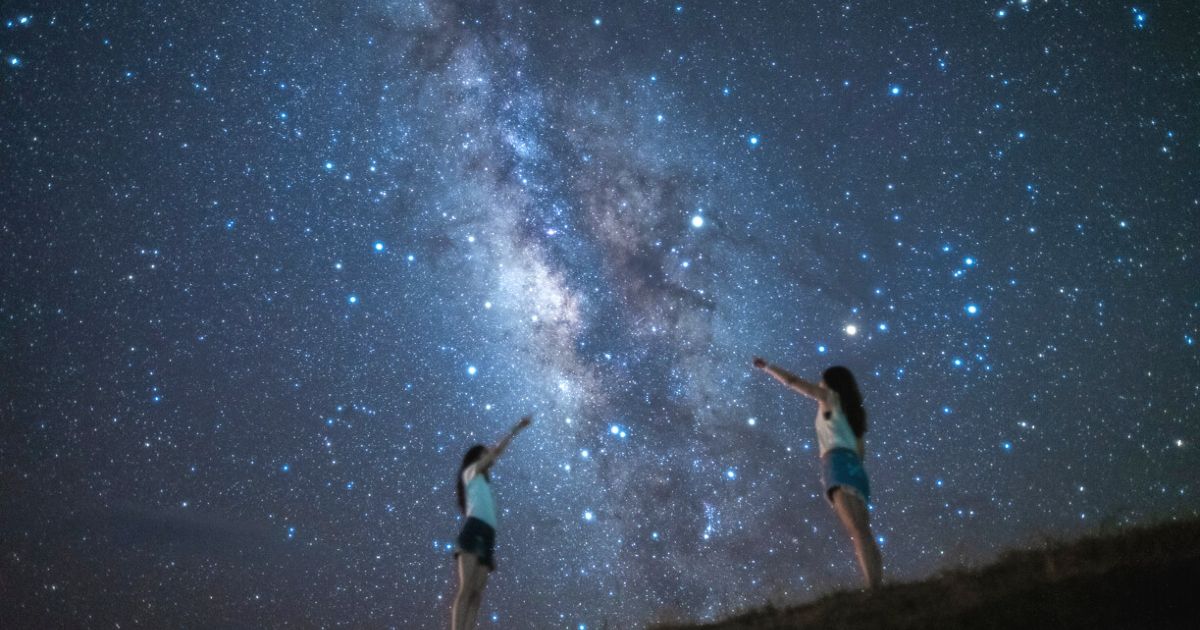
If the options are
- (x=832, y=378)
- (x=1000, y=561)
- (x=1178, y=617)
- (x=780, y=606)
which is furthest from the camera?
(x=832, y=378)

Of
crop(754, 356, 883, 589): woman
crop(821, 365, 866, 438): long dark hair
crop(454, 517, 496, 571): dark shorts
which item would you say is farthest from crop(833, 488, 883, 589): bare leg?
crop(454, 517, 496, 571): dark shorts

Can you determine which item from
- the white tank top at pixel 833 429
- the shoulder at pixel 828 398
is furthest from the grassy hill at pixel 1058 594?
the shoulder at pixel 828 398

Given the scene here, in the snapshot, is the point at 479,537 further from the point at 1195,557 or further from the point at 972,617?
the point at 1195,557

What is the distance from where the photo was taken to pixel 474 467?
19.2ft

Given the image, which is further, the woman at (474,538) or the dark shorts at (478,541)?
the dark shorts at (478,541)

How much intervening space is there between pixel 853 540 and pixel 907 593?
0.67m

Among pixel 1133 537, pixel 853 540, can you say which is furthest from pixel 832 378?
pixel 1133 537

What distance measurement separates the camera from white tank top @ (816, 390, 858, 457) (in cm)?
521

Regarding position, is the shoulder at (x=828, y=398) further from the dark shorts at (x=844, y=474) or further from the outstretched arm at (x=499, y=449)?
the outstretched arm at (x=499, y=449)

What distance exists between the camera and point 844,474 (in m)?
5.07

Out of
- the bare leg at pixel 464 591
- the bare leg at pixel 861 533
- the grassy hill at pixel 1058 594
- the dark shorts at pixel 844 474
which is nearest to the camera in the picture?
the grassy hill at pixel 1058 594

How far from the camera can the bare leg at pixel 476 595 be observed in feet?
17.5

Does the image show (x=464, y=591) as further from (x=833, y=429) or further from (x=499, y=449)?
(x=833, y=429)

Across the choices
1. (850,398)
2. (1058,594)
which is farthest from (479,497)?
(1058,594)
